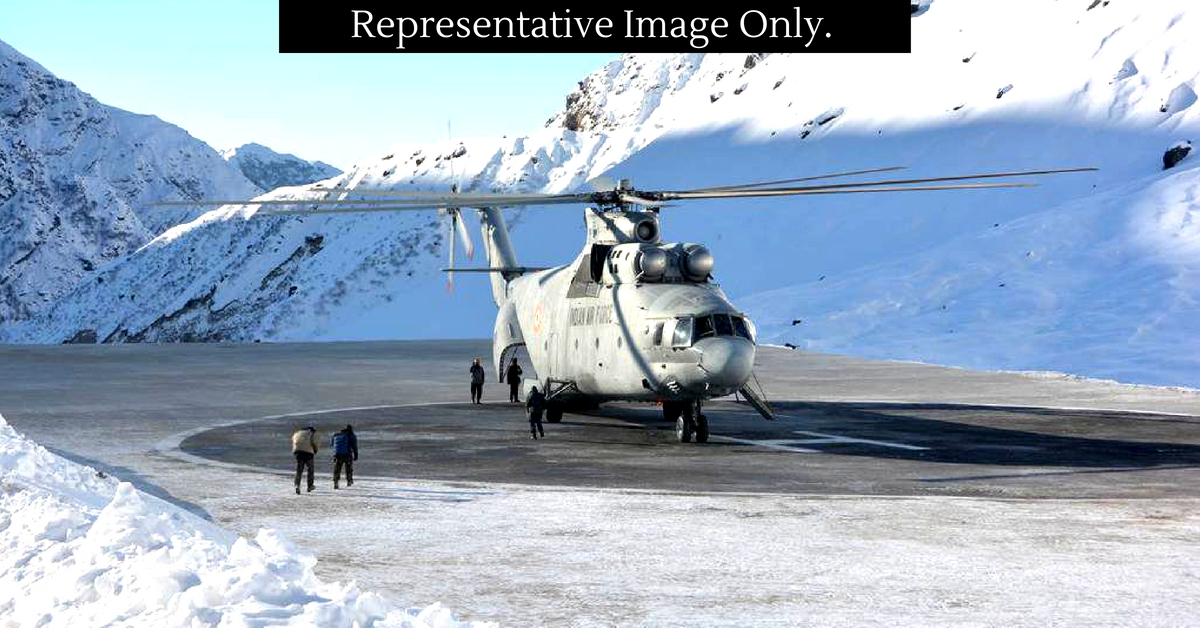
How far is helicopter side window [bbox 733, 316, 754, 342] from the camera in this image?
23.5 metres

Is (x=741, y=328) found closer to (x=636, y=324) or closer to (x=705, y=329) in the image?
(x=705, y=329)

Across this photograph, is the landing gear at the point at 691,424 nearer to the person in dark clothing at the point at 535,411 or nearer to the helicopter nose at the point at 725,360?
the helicopter nose at the point at 725,360

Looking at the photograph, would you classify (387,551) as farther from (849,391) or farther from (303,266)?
(303,266)

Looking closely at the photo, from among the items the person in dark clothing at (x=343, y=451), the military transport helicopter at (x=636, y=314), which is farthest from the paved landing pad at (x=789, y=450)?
the person in dark clothing at (x=343, y=451)

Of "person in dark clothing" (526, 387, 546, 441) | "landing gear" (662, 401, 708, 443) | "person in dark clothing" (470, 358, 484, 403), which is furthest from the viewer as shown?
"person in dark clothing" (470, 358, 484, 403)

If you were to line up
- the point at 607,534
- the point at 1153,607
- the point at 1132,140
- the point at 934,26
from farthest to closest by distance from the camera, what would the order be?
the point at 934,26
the point at 1132,140
the point at 607,534
the point at 1153,607

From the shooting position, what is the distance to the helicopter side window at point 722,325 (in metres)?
23.4

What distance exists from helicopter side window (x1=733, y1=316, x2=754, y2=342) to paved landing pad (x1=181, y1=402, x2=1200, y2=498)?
1950mm

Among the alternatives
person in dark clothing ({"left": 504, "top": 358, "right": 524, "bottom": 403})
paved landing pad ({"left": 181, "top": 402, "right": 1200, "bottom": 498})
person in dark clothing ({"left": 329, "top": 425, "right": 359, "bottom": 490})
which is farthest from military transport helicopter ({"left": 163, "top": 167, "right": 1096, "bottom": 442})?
person in dark clothing ({"left": 329, "top": 425, "right": 359, "bottom": 490})

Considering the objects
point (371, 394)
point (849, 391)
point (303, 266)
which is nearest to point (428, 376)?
point (371, 394)

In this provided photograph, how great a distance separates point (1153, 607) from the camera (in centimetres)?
1114

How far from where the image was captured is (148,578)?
916 cm

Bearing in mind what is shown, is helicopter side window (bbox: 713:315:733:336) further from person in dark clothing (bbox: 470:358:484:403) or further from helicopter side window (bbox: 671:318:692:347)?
person in dark clothing (bbox: 470:358:484:403)

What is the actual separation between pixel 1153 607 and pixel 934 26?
103 meters
